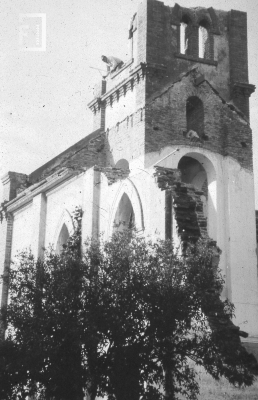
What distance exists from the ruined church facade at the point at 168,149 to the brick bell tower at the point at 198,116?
0.11ft

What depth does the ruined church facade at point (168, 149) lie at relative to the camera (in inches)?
689

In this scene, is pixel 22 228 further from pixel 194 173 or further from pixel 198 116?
pixel 198 116

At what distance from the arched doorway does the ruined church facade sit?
32 millimetres

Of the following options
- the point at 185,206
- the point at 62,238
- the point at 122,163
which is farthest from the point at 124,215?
the point at 62,238

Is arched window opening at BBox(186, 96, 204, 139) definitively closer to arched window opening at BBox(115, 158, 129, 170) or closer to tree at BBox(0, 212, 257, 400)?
arched window opening at BBox(115, 158, 129, 170)

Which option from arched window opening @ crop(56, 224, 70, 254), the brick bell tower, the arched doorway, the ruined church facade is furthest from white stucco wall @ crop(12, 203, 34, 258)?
the arched doorway

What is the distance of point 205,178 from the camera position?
788 inches

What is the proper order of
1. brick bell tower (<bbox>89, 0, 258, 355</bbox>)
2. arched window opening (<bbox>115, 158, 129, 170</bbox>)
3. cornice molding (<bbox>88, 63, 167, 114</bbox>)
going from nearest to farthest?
brick bell tower (<bbox>89, 0, 258, 355</bbox>)
arched window opening (<bbox>115, 158, 129, 170</bbox>)
cornice molding (<bbox>88, 63, 167, 114</bbox>)

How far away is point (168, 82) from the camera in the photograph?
20.4 m

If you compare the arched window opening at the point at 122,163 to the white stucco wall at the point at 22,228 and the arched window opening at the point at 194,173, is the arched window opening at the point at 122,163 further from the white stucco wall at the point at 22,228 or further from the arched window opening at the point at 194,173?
the white stucco wall at the point at 22,228

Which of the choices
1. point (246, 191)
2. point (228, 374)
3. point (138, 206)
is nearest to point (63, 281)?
point (228, 374)

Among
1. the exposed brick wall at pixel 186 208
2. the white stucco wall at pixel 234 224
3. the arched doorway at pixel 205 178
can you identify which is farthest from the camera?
the arched doorway at pixel 205 178

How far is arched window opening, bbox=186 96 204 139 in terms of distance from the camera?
19734mm

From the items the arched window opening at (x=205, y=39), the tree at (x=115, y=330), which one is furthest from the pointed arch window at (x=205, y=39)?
the tree at (x=115, y=330)
